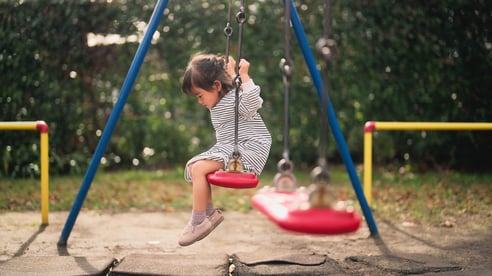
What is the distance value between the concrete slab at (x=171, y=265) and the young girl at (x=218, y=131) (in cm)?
23

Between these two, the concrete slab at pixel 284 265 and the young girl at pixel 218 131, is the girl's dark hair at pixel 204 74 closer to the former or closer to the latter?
the young girl at pixel 218 131

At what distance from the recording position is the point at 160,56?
7547 mm

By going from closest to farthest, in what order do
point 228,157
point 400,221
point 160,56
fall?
point 228,157 < point 400,221 < point 160,56

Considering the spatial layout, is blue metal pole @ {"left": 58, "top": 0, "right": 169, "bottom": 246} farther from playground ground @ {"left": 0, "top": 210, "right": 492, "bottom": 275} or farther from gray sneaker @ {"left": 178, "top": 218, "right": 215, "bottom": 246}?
gray sneaker @ {"left": 178, "top": 218, "right": 215, "bottom": 246}

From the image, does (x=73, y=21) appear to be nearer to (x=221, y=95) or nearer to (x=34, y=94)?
(x=34, y=94)

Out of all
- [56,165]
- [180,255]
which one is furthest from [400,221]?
[56,165]

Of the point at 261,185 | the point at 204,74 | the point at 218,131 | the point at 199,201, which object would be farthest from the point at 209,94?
the point at 261,185

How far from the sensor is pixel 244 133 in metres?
3.60

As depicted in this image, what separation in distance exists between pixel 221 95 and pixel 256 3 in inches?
152

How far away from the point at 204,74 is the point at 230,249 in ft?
4.53

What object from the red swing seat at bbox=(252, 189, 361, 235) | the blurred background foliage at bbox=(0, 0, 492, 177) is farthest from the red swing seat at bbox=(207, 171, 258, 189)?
the blurred background foliage at bbox=(0, 0, 492, 177)

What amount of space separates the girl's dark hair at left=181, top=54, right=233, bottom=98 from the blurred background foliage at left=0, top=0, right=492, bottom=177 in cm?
368

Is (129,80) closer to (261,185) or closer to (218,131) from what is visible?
(218,131)

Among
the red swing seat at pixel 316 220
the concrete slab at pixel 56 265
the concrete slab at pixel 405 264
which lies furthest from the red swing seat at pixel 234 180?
the concrete slab at pixel 405 264
